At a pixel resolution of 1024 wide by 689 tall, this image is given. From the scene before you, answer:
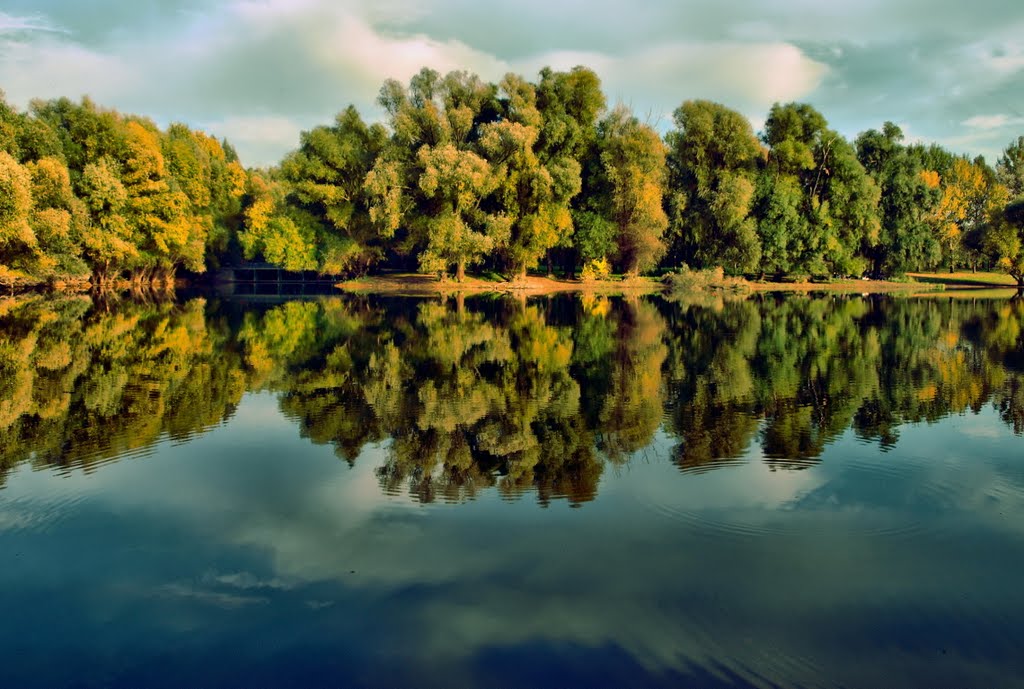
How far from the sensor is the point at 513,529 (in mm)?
8531

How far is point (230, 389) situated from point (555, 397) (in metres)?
8.56

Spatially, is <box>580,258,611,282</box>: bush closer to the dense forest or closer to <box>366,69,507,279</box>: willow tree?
the dense forest

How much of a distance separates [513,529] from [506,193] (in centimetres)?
5641

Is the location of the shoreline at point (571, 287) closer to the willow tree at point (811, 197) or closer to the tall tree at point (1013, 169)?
the willow tree at point (811, 197)

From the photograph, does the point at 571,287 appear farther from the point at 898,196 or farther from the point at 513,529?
the point at 513,529

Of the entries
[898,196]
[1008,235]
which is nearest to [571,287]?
[898,196]

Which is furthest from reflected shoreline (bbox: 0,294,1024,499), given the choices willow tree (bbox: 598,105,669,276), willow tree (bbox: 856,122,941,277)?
willow tree (bbox: 856,122,941,277)

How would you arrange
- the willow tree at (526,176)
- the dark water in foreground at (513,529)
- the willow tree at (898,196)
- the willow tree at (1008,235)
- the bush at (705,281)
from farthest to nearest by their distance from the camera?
the willow tree at (898,196) → the willow tree at (1008,235) → the bush at (705,281) → the willow tree at (526,176) → the dark water in foreground at (513,529)

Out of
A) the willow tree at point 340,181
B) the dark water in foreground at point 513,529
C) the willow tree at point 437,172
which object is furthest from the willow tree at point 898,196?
the dark water in foreground at point 513,529

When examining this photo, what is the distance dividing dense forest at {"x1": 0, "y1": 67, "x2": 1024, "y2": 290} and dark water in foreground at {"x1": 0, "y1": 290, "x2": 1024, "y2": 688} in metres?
44.5

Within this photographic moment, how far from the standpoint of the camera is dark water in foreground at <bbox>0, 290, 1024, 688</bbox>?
6082mm

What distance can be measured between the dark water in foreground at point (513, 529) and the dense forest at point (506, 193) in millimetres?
44463

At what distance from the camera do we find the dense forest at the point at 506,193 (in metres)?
59.9

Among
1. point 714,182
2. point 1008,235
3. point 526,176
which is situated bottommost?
point 1008,235
